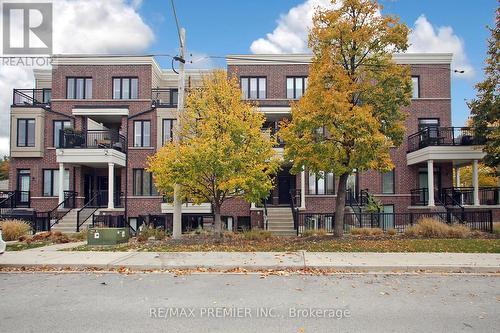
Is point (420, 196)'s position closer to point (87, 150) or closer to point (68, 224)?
point (87, 150)

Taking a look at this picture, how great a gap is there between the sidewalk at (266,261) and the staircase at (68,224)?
10235 mm

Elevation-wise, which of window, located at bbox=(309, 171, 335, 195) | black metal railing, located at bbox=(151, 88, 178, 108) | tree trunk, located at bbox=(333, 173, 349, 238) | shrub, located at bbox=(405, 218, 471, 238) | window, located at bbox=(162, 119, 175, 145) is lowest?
shrub, located at bbox=(405, 218, 471, 238)

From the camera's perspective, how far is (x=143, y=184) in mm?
27719

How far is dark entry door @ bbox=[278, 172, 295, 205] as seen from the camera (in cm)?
2769

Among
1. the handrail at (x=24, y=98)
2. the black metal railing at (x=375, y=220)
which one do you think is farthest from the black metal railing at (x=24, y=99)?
the black metal railing at (x=375, y=220)

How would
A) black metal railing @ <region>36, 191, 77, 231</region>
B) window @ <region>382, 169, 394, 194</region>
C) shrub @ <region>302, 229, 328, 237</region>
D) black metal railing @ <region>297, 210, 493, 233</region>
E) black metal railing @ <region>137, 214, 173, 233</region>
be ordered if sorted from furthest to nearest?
window @ <region>382, 169, 394, 194</region> → black metal railing @ <region>137, 214, 173, 233</region> → black metal railing @ <region>36, 191, 77, 231</region> → black metal railing @ <region>297, 210, 493, 233</region> → shrub @ <region>302, 229, 328, 237</region>

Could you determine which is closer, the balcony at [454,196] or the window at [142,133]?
the balcony at [454,196]

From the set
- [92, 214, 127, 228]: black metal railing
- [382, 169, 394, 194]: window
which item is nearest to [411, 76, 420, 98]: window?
[382, 169, 394, 194]: window


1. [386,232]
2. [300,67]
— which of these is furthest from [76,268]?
[300,67]

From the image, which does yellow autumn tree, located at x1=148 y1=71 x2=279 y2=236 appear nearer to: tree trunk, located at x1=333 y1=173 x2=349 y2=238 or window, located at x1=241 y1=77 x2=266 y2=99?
tree trunk, located at x1=333 y1=173 x2=349 y2=238

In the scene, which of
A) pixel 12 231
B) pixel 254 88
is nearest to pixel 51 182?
pixel 12 231

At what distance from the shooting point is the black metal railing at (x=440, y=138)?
23.8m

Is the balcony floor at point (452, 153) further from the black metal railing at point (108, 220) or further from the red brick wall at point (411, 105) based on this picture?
the black metal railing at point (108, 220)

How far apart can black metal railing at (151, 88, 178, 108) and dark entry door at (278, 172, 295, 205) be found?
8491 mm
